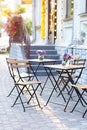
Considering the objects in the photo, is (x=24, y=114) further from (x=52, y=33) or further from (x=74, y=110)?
(x=52, y=33)

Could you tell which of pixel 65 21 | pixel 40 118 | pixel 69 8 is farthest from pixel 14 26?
pixel 40 118

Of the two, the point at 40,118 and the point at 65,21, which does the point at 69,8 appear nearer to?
the point at 65,21

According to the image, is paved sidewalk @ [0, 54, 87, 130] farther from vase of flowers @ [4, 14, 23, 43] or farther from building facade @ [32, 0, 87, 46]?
vase of flowers @ [4, 14, 23, 43]

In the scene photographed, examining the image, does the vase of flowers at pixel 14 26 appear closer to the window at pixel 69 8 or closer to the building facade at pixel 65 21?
the building facade at pixel 65 21

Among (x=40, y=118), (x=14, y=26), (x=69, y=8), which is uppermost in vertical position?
(x=69, y=8)

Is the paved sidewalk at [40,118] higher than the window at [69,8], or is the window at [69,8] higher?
the window at [69,8]

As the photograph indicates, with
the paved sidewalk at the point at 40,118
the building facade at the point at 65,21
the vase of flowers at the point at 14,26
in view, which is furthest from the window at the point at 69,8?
the paved sidewalk at the point at 40,118

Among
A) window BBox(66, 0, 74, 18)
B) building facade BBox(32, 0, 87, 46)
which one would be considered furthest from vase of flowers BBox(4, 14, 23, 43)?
window BBox(66, 0, 74, 18)

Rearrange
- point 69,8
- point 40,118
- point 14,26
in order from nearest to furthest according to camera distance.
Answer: point 40,118
point 69,8
point 14,26

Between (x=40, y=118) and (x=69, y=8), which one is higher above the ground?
(x=69, y=8)

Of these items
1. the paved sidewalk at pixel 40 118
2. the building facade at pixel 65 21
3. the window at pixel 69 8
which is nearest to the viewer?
the paved sidewalk at pixel 40 118

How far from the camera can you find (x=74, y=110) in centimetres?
646

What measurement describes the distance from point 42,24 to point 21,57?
4550 millimetres

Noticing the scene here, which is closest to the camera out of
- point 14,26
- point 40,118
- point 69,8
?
point 40,118
